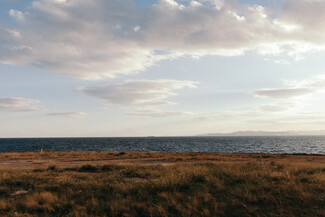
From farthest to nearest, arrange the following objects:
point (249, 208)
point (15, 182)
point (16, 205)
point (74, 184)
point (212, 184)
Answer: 1. point (15, 182)
2. point (74, 184)
3. point (212, 184)
4. point (16, 205)
5. point (249, 208)

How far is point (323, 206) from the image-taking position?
736cm

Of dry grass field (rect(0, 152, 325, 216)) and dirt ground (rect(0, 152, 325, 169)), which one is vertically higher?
dry grass field (rect(0, 152, 325, 216))

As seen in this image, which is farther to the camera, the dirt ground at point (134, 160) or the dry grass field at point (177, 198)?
the dirt ground at point (134, 160)

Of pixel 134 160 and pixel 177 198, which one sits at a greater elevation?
pixel 177 198

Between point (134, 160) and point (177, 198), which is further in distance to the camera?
point (134, 160)

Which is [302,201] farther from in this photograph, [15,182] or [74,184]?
[15,182]

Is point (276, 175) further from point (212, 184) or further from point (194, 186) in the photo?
point (194, 186)

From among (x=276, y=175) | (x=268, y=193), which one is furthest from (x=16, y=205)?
(x=276, y=175)

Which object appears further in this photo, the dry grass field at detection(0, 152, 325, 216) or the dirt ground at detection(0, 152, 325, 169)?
the dirt ground at detection(0, 152, 325, 169)

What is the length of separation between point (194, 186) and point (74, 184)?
5945 millimetres

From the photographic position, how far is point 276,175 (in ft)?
37.8

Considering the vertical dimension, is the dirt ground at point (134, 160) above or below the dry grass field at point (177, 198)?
below

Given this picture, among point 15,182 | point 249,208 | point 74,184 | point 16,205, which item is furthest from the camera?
point 15,182

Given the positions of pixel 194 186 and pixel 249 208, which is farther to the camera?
pixel 194 186
